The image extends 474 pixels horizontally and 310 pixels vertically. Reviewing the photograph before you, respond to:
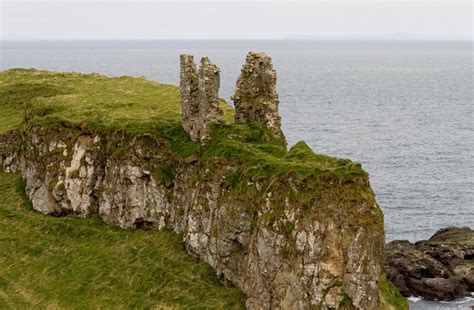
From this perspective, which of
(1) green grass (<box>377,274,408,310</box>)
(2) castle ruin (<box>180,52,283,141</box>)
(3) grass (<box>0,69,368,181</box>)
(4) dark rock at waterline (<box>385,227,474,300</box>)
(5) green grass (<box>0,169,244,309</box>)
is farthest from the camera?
(4) dark rock at waterline (<box>385,227,474,300</box>)

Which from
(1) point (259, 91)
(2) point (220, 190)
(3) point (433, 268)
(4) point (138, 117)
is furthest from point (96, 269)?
(3) point (433, 268)

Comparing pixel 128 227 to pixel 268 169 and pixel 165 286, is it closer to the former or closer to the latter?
pixel 165 286

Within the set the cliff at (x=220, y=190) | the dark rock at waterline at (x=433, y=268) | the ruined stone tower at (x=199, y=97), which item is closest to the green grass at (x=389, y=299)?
the cliff at (x=220, y=190)

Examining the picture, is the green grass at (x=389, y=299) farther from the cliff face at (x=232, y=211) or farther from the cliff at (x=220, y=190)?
the cliff face at (x=232, y=211)

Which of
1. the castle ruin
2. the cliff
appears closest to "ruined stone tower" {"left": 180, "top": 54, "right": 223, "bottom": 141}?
the castle ruin

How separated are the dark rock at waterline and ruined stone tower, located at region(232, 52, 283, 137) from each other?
21301 mm

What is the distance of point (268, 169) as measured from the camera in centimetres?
4428

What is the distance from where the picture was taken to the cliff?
133 ft

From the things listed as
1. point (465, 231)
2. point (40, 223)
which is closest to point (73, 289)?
point (40, 223)

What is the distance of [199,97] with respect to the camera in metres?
51.9

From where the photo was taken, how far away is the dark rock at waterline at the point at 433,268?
63.3m

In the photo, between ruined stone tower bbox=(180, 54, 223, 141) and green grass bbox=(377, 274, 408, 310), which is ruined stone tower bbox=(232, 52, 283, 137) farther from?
green grass bbox=(377, 274, 408, 310)

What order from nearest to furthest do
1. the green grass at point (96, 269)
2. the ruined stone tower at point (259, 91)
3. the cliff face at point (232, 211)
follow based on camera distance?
the cliff face at point (232, 211)
the green grass at point (96, 269)
the ruined stone tower at point (259, 91)

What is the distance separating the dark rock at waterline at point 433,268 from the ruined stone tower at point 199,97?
24.8 metres
